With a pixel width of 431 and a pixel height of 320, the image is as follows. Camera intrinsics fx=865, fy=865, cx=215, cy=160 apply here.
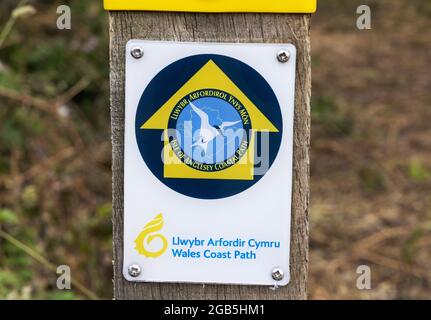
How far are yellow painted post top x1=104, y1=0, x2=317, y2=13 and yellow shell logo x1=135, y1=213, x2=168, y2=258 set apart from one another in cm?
54

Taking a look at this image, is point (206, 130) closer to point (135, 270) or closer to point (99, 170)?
point (135, 270)

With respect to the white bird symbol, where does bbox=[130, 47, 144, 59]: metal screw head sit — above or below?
above

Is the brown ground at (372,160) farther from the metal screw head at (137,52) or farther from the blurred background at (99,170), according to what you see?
the metal screw head at (137,52)

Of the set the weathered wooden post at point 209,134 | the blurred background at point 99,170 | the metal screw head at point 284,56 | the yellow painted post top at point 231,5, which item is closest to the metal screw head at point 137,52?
the weathered wooden post at point 209,134

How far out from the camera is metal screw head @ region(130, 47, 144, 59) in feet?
7.35

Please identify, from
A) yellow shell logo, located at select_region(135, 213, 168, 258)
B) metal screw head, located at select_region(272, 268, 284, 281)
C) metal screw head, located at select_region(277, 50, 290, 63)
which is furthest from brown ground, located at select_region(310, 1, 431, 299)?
metal screw head, located at select_region(277, 50, 290, 63)

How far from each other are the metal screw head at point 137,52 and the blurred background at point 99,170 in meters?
1.27

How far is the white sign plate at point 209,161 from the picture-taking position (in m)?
2.23

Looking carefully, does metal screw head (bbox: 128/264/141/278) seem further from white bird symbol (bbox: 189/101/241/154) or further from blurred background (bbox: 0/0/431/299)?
blurred background (bbox: 0/0/431/299)

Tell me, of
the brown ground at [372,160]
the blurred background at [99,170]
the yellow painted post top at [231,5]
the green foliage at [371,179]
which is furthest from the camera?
the green foliage at [371,179]

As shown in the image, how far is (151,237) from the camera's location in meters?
2.29

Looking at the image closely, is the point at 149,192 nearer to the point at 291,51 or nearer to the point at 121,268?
the point at 121,268
